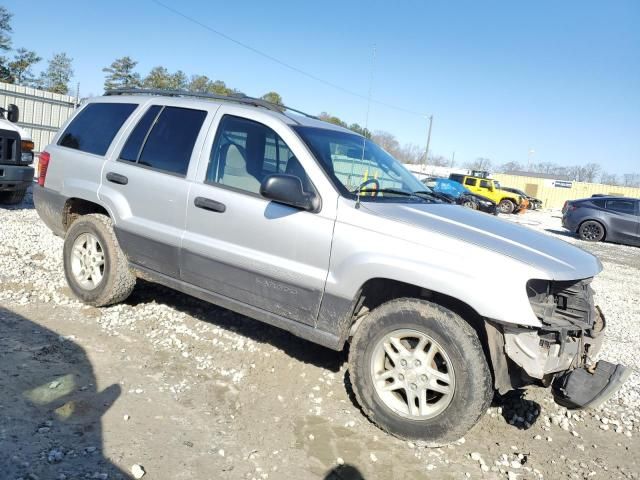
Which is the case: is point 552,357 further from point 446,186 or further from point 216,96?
point 446,186

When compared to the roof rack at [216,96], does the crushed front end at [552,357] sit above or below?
below

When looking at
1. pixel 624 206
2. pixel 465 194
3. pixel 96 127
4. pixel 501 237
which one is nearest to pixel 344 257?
pixel 501 237

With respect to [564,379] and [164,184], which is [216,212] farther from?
[564,379]

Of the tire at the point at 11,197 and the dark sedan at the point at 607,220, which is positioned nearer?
the tire at the point at 11,197

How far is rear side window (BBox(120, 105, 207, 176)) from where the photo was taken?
4.16 m

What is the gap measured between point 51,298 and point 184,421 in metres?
2.51

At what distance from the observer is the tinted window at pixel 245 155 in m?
3.81

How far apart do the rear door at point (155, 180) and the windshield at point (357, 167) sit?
96 cm

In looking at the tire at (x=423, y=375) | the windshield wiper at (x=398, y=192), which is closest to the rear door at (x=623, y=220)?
the windshield wiper at (x=398, y=192)

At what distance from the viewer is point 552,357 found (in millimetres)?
2967

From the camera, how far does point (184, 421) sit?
3184mm

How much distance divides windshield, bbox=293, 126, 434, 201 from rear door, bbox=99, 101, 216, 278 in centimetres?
96

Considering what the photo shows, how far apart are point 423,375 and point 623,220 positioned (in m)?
16.0

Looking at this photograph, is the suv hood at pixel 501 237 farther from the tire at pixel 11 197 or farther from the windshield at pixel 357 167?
the tire at pixel 11 197
